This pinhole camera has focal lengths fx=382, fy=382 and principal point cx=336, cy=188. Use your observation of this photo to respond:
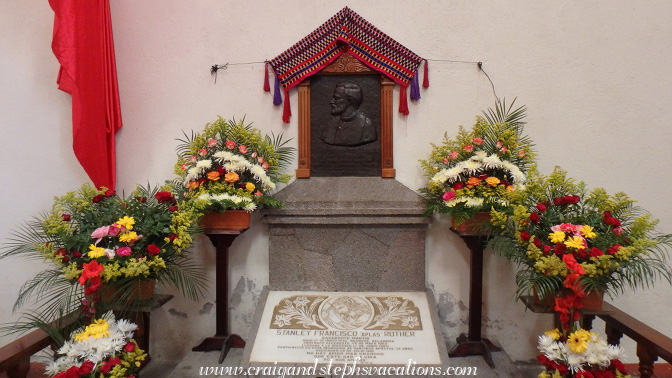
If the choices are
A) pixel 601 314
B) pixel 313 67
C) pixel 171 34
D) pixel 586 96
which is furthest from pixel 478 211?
pixel 171 34

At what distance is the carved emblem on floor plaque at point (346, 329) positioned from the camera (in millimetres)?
2186

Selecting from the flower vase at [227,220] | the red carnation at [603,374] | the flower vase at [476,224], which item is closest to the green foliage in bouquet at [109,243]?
the flower vase at [227,220]

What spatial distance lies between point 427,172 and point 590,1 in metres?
1.81

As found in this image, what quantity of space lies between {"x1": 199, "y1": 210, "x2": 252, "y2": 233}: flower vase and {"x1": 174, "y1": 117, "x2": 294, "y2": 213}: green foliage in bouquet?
5 centimetres

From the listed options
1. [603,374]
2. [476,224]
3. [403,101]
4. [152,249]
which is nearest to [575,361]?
[603,374]

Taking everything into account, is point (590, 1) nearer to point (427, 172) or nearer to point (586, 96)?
point (586, 96)

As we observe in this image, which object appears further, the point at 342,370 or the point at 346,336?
the point at 346,336

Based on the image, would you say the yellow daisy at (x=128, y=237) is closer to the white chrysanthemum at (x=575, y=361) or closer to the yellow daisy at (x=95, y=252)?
the yellow daisy at (x=95, y=252)

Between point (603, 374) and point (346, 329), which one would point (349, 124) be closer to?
point (346, 329)

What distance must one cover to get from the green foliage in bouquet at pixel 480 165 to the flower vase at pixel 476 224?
A: 0.14 feet

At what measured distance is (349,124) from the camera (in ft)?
9.53

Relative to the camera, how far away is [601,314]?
2082mm

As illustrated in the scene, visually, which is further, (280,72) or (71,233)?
(280,72)

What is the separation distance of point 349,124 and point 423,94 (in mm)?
614
